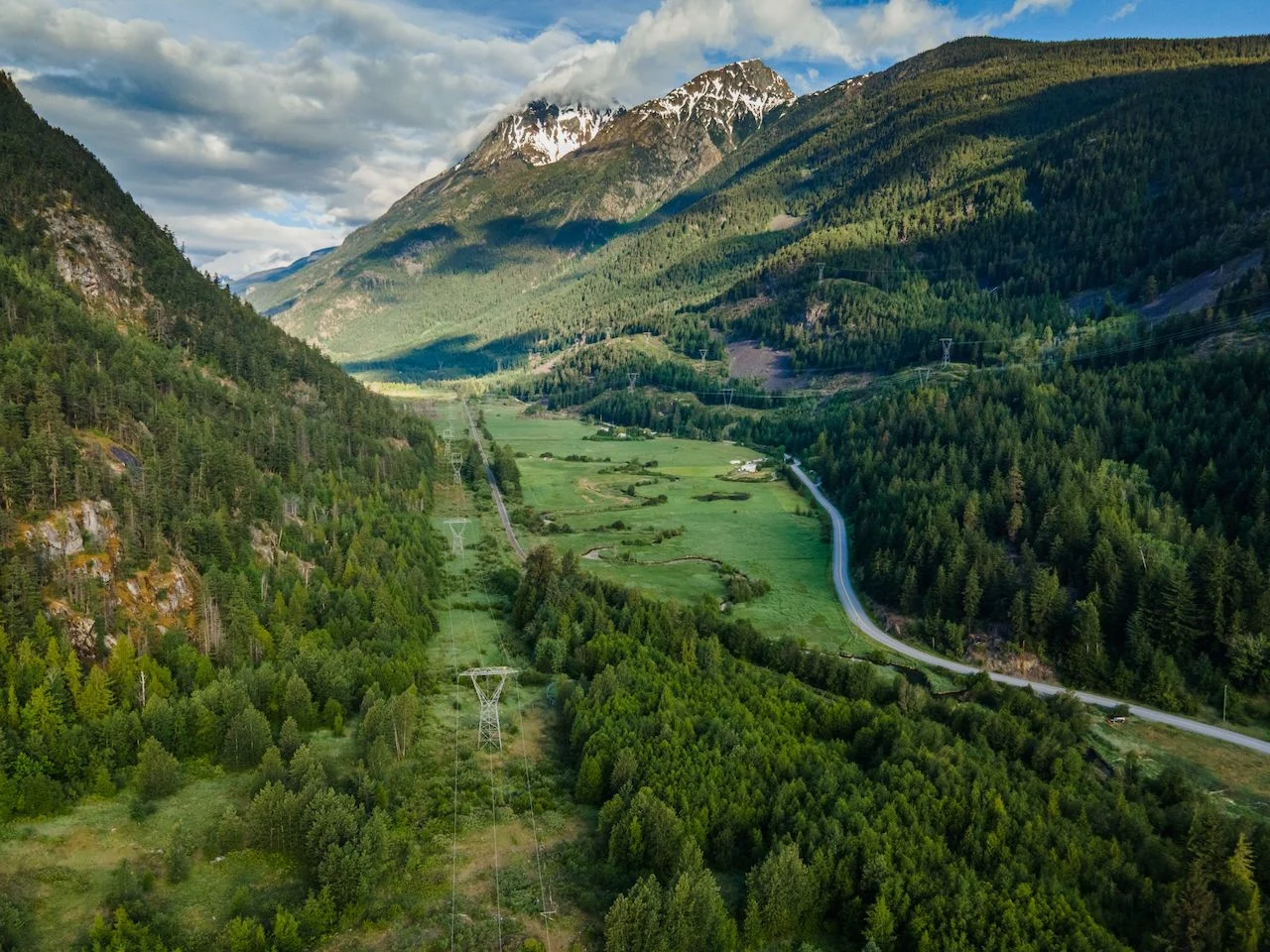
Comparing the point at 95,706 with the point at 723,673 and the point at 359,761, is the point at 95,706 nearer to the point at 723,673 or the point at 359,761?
the point at 359,761

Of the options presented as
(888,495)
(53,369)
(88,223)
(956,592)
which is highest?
(88,223)

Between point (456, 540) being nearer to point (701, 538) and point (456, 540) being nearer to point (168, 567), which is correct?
point (701, 538)

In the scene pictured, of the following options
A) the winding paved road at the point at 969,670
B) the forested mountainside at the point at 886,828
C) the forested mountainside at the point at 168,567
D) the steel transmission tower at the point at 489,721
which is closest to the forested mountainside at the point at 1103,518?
the winding paved road at the point at 969,670

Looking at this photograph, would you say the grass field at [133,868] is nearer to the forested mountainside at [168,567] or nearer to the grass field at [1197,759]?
the forested mountainside at [168,567]

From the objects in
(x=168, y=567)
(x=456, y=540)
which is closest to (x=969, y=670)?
(x=456, y=540)

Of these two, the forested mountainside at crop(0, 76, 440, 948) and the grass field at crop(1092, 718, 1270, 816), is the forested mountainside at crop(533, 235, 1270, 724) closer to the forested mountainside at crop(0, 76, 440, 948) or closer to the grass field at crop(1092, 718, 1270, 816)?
the grass field at crop(1092, 718, 1270, 816)

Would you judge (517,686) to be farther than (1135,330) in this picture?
No

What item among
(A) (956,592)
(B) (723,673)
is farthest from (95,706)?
(A) (956,592)
